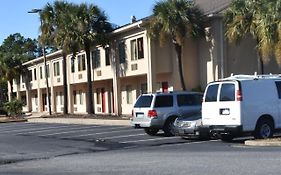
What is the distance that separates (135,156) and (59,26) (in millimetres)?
27678

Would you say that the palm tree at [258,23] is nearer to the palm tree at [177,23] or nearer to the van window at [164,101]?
the palm tree at [177,23]

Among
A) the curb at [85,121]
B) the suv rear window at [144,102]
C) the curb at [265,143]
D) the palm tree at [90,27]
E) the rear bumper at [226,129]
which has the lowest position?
the curb at [265,143]

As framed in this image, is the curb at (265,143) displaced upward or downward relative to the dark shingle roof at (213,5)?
downward

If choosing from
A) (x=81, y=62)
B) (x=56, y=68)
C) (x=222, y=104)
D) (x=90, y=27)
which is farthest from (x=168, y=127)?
(x=56, y=68)

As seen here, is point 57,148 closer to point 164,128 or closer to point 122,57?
point 164,128

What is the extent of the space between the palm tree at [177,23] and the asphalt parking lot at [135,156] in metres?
9.78

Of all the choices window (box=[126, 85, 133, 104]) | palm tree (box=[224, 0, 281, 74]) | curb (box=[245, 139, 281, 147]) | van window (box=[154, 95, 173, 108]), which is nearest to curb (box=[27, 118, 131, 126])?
window (box=[126, 85, 133, 104])

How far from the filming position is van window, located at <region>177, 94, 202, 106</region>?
22.6 metres

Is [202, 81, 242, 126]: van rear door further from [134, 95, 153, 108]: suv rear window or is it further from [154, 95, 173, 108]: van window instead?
[134, 95, 153, 108]: suv rear window

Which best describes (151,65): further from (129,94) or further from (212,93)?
(212,93)

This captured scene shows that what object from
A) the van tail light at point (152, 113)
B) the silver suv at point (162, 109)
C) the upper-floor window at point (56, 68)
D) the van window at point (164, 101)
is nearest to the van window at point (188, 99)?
the silver suv at point (162, 109)

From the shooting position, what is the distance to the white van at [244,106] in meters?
17.1

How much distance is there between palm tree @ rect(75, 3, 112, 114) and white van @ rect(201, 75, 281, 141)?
21.9m

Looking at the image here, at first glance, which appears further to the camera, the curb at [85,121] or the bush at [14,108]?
the bush at [14,108]
